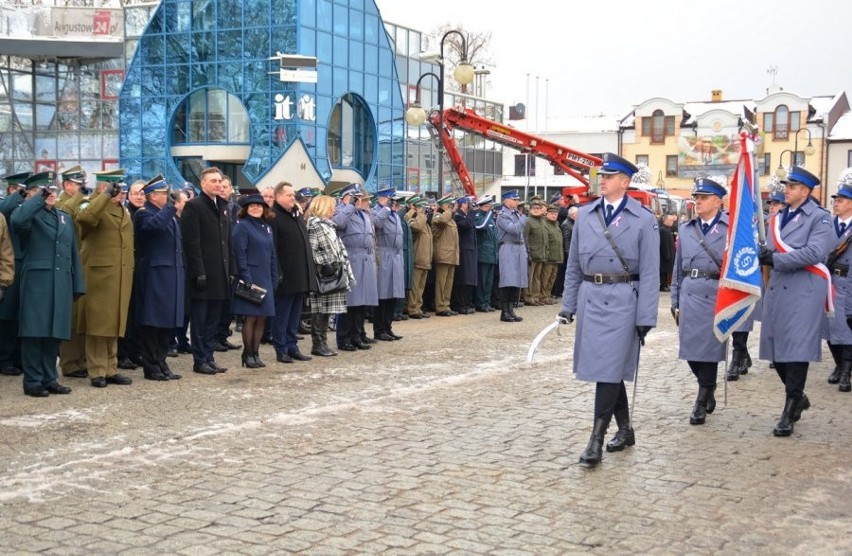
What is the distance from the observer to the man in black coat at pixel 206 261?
1084 centimetres

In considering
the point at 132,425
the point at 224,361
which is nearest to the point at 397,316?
the point at 224,361

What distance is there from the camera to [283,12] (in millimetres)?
41312

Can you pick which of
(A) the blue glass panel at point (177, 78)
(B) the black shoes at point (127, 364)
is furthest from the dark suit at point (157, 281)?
(A) the blue glass panel at point (177, 78)

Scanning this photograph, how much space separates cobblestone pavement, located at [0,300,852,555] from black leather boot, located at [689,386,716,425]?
10 centimetres

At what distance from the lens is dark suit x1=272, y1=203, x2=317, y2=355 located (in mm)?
12109

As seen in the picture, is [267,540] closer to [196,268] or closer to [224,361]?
[196,268]

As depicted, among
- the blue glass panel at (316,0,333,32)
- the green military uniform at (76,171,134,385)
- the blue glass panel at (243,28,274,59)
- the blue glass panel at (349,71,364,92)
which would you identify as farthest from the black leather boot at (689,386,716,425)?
the blue glass panel at (349,71,364,92)

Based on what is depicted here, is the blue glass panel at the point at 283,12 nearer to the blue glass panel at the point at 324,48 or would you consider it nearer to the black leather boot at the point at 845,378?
the blue glass panel at the point at 324,48

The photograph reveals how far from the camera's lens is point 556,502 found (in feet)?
20.2

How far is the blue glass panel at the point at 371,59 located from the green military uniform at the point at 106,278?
36.0 meters

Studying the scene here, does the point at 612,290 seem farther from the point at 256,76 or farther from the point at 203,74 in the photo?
the point at 203,74

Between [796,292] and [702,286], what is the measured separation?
29.0 inches

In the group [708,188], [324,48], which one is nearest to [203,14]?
[324,48]

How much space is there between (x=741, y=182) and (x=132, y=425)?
5.02 metres
